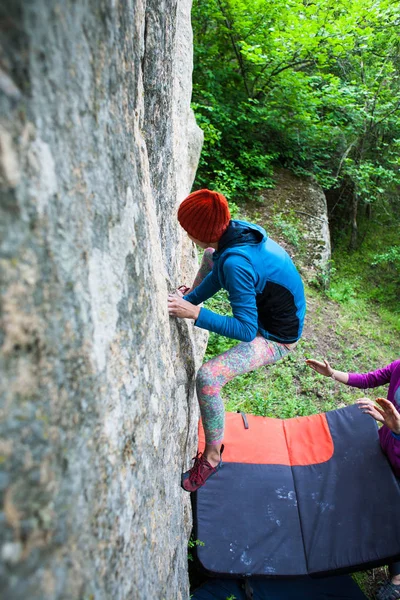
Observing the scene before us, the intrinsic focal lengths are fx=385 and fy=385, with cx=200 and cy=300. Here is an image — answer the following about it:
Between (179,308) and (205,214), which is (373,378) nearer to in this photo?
Result: (179,308)

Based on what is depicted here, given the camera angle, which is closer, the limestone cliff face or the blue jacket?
the limestone cliff face

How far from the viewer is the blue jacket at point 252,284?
201 cm

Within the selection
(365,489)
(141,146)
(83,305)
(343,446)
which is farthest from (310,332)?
(83,305)

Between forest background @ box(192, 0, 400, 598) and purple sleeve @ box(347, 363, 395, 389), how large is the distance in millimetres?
1915

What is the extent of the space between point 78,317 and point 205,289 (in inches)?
67.4

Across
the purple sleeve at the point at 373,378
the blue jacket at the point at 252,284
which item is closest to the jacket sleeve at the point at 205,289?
the blue jacket at the point at 252,284

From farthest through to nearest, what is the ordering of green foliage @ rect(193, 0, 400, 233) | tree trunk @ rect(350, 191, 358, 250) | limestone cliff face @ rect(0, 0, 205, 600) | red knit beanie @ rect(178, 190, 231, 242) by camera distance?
tree trunk @ rect(350, 191, 358, 250) < green foliage @ rect(193, 0, 400, 233) < red knit beanie @ rect(178, 190, 231, 242) < limestone cliff face @ rect(0, 0, 205, 600)

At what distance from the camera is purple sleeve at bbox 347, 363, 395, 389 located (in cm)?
312

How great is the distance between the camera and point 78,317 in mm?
866

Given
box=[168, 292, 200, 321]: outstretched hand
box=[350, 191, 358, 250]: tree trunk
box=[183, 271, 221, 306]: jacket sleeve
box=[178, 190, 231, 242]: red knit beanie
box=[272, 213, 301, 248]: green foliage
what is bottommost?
box=[350, 191, 358, 250]: tree trunk

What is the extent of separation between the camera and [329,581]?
3.09m

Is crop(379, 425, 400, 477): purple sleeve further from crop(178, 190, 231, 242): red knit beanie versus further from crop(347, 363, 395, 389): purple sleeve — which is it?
crop(178, 190, 231, 242): red knit beanie

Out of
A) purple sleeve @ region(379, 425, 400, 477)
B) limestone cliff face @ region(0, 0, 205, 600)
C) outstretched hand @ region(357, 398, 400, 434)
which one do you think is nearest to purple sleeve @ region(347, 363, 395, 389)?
outstretched hand @ region(357, 398, 400, 434)

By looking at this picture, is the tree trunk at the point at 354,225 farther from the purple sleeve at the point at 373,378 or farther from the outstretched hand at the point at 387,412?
the outstretched hand at the point at 387,412
